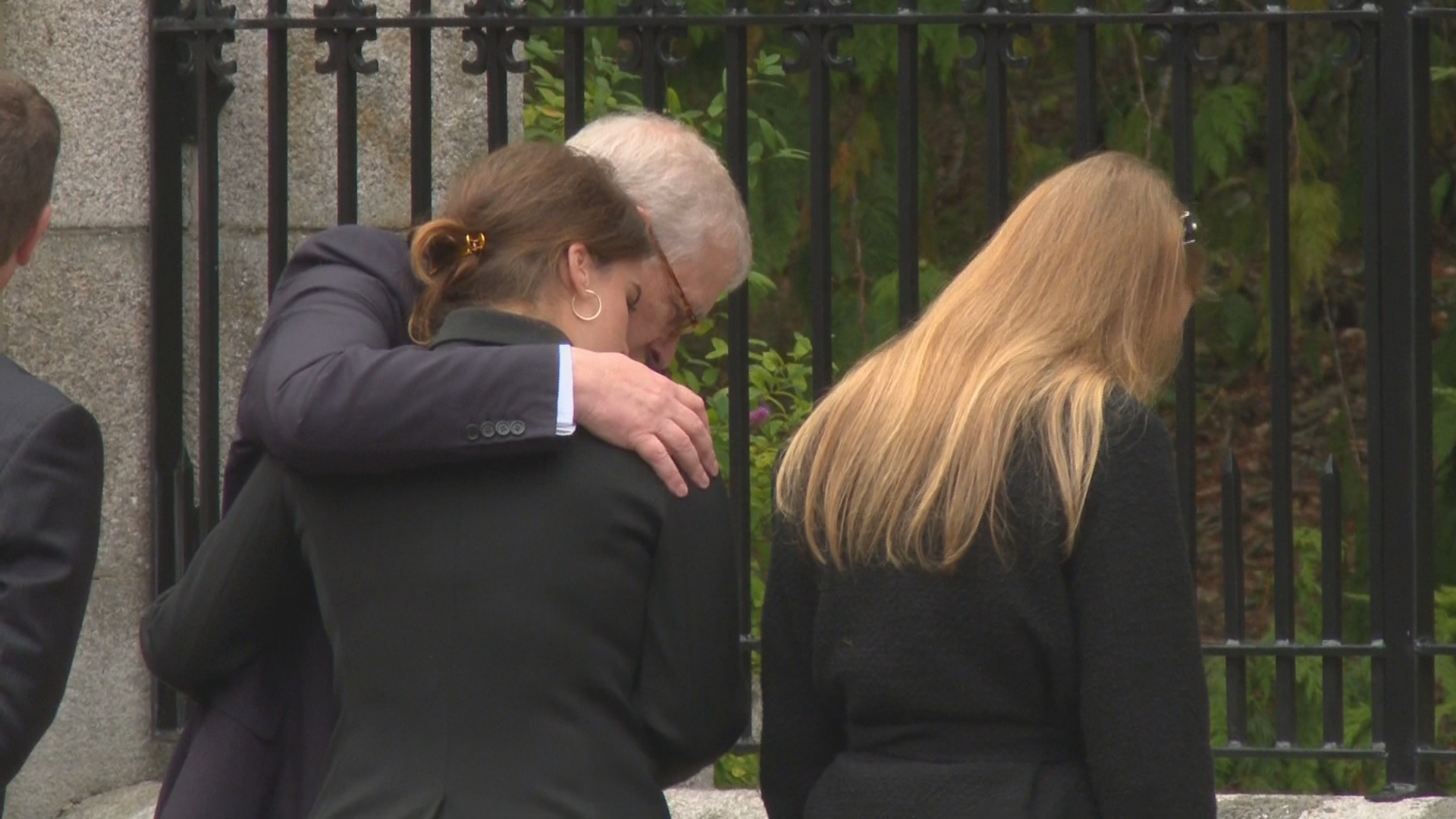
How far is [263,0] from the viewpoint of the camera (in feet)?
12.6

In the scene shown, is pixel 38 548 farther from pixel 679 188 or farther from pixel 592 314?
pixel 679 188

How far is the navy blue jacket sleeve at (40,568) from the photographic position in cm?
200

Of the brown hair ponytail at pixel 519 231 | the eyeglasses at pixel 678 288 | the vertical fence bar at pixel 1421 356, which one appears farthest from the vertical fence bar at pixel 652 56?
the brown hair ponytail at pixel 519 231

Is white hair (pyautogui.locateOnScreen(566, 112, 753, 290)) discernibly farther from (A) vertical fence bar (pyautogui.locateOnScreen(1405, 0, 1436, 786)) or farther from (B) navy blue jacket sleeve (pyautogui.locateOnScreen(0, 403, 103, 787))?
(A) vertical fence bar (pyautogui.locateOnScreen(1405, 0, 1436, 786))

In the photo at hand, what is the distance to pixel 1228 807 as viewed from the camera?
11.0ft

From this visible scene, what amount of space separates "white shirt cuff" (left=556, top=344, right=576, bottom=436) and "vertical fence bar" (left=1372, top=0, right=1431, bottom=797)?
1.90m

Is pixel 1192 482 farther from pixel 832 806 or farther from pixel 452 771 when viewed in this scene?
pixel 452 771

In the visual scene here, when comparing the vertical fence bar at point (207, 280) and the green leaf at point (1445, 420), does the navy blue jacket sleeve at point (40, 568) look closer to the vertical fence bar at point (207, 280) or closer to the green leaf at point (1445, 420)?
the vertical fence bar at point (207, 280)

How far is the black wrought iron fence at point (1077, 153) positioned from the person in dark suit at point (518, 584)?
1431mm

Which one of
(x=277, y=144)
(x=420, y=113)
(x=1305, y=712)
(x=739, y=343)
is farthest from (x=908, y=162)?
(x=1305, y=712)

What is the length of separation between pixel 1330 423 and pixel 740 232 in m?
3.12

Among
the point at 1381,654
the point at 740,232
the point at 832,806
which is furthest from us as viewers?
the point at 1381,654

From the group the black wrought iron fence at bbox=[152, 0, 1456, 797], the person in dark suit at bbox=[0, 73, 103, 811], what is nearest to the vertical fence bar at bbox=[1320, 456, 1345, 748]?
the black wrought iron fence at bbox=[152, 0, 1456, 797]

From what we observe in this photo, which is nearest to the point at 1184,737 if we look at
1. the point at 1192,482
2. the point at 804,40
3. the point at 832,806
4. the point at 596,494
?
the point at 832,806
